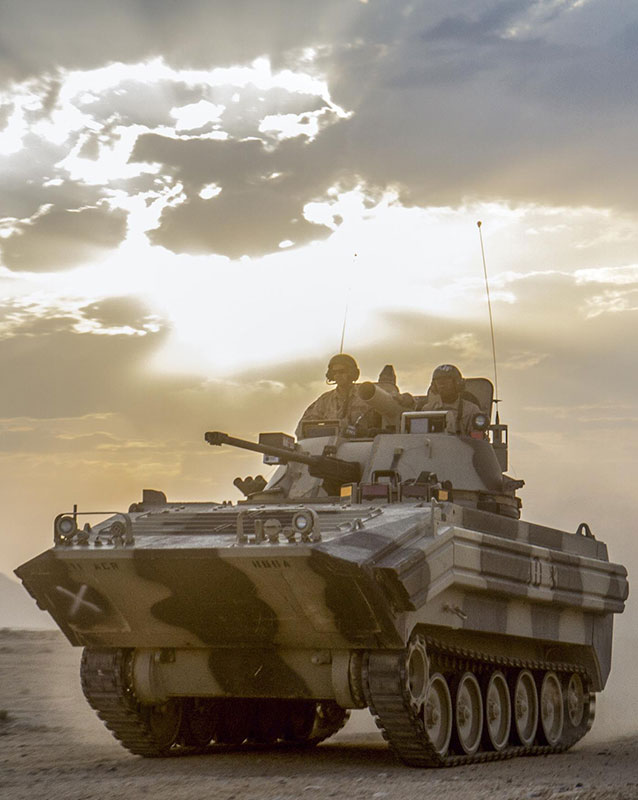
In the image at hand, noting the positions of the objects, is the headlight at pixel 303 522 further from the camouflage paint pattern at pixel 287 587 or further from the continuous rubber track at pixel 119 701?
the continuous rubber track at pixel 119 701

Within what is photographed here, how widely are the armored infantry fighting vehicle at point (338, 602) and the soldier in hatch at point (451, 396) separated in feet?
1.68

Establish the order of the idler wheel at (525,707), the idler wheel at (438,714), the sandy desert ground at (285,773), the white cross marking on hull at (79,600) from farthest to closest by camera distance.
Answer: the idler wheel at (525,707), the white cross marking on hull at (79,600), the idler wheel at (438,714), the sandy desert ground at (285,773)

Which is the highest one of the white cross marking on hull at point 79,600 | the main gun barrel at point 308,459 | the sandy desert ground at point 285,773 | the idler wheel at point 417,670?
the main gun barrel at point 308,459

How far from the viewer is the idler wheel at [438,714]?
45.8 ft

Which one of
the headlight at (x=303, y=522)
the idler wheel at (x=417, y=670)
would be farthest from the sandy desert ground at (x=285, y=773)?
the headlight at (x=303, y=522)

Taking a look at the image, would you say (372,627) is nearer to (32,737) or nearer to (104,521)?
(104,521)

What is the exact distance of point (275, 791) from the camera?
38.2 feet

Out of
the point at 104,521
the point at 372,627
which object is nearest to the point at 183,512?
the point at 104,521

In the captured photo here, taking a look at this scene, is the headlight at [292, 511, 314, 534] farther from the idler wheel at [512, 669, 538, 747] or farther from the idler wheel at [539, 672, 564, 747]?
the idler wheel at [539, 672, 564, 747]

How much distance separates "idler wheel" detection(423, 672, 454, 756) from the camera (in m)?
14.0

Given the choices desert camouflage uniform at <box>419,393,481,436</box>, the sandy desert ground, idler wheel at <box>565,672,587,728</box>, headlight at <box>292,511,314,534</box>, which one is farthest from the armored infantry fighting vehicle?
the sandy desert ground

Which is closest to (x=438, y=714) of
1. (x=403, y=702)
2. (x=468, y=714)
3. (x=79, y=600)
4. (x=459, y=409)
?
(x=468, y=714)

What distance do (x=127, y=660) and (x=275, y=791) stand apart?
11.6 ft

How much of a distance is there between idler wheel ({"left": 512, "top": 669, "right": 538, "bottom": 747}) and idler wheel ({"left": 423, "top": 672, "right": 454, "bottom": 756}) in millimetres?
1882
